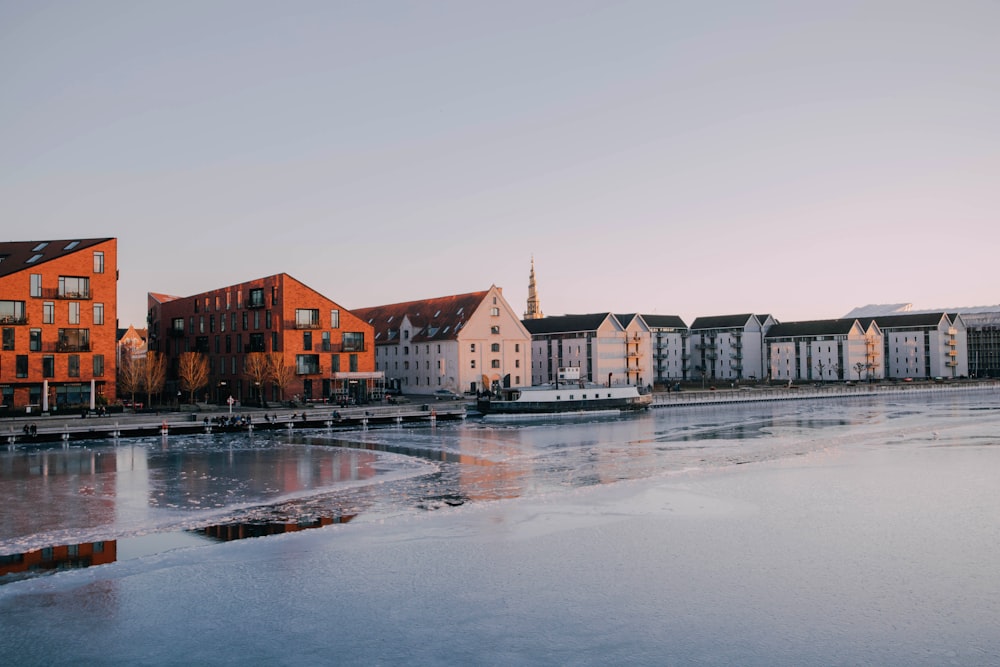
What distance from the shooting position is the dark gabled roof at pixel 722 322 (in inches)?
5669

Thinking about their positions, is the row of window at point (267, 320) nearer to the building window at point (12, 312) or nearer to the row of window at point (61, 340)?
the row of window at point (61, 340)

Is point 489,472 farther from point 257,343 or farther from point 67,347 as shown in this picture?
point 257,343

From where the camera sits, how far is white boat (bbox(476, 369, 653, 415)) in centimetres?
7012

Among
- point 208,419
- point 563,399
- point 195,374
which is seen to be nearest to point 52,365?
point 208,419

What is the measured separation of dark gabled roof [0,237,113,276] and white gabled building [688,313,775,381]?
4213 inches

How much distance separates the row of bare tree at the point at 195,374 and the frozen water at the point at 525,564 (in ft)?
94.5

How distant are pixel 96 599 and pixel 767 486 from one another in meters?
22.8

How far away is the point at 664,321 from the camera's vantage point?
14425 centimetres

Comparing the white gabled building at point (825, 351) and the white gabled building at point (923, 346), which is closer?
the white gabled building at point (825, 351)

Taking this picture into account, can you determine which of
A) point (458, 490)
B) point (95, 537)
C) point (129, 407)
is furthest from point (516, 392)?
point (95, 537)

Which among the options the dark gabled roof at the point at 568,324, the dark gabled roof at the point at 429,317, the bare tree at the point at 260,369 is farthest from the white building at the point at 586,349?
the bare tree at the point at 260,369

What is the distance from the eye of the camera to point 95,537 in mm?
21562

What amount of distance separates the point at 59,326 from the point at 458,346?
3811 cm

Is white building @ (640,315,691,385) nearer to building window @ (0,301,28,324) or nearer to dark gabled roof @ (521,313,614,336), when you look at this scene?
dark gabled roof @ (521,313,614,336)
